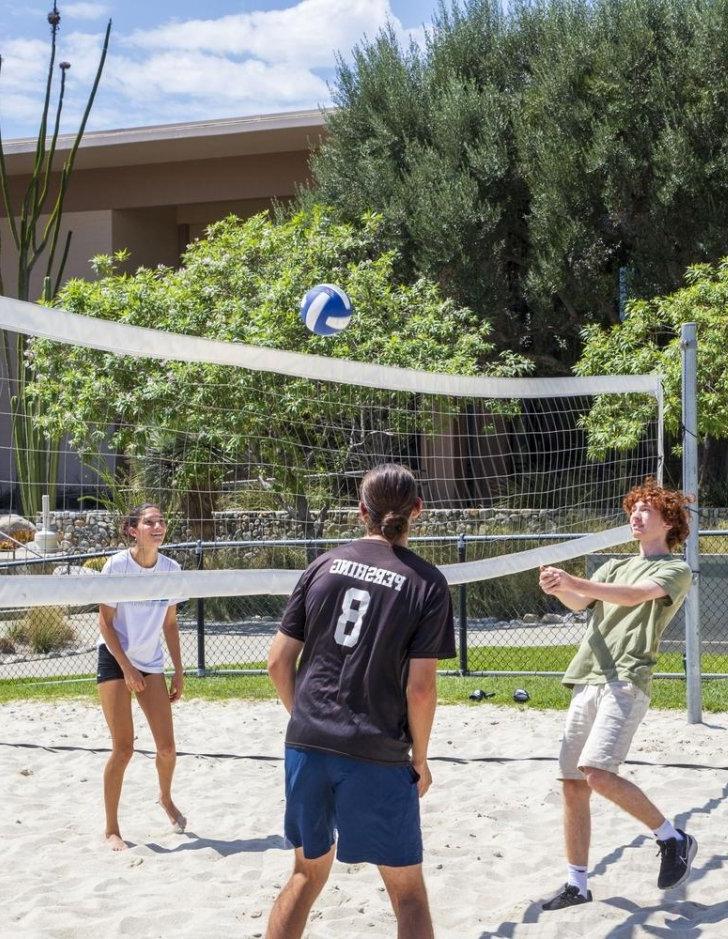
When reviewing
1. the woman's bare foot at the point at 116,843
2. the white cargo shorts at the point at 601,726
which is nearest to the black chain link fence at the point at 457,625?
the woman's bare foot at the point at 116,843

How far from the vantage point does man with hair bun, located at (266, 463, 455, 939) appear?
299 centimetres

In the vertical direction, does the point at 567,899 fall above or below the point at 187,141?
below

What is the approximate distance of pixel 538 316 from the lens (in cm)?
1909

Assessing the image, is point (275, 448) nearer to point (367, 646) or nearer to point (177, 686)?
point (177, 686)

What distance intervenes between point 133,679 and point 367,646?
6.86ft

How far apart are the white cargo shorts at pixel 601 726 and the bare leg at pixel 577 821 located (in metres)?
0.04

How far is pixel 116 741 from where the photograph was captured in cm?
489

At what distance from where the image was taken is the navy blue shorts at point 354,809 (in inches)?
117

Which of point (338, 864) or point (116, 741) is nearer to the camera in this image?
point (338, 864)

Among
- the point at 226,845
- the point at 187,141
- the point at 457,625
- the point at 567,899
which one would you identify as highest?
the point at 187,141

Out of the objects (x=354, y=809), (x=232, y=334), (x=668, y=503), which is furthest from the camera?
(x=232, y=334)

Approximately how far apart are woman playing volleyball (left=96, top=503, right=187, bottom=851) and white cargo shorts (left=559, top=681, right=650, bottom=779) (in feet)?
6.17

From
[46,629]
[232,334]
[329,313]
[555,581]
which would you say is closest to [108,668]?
[555,581]

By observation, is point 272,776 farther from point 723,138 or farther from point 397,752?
point 723,138
